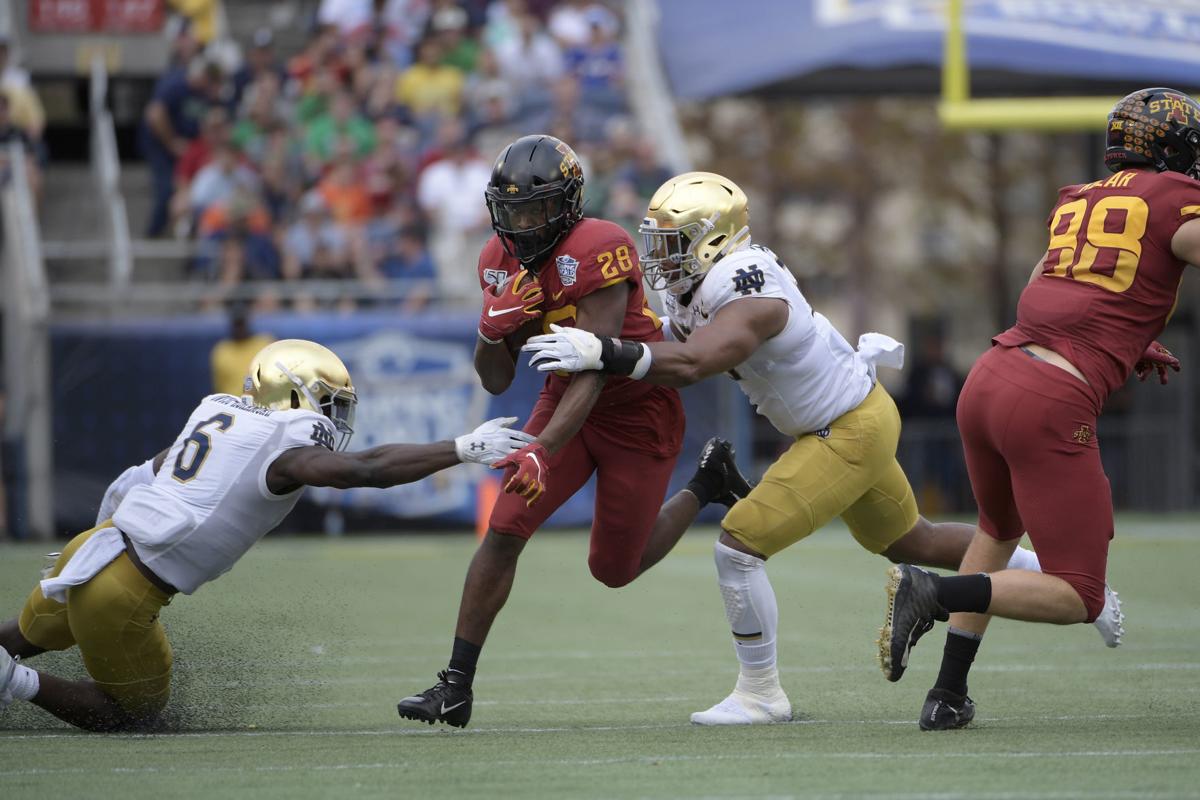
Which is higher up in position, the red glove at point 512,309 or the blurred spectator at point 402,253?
the red glove at point 512,309

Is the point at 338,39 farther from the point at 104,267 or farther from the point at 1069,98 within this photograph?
the point at 1069,98

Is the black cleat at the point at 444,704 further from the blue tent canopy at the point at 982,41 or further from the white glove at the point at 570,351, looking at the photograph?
the blue tent canopy at the point at 982,41

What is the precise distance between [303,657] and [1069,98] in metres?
12.4

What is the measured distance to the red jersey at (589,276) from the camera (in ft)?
18.7

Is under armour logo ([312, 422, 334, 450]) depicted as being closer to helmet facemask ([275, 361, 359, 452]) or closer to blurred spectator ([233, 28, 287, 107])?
helmet facemask ([275, 361, 359, 452])

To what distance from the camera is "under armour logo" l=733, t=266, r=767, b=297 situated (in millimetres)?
5711

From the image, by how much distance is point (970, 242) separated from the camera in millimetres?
32031

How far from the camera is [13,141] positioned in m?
14.8

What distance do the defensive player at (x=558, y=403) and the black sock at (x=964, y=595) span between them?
4.20 ft

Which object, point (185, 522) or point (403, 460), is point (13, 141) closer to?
point (185, 522)

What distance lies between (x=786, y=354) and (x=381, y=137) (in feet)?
34.0

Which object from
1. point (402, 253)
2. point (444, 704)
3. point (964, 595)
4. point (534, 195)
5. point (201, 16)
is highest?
point (201, 16)

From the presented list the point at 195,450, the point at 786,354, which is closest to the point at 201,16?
the point at 195,450

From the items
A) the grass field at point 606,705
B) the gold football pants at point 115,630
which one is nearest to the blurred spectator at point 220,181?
the grass field at point 606,705
